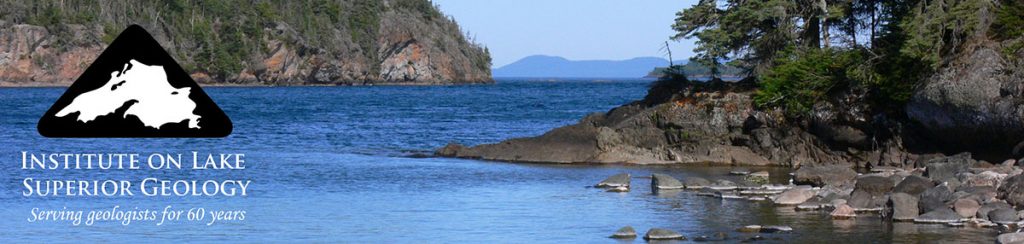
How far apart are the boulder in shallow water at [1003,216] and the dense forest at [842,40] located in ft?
33.6

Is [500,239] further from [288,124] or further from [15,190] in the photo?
[288,124]

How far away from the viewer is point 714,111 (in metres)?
38.9

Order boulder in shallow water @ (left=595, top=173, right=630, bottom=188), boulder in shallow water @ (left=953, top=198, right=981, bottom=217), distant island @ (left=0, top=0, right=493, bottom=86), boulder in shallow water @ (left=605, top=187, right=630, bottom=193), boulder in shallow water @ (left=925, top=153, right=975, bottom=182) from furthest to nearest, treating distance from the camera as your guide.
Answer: distant island @ (left=0, top=0, right=493, bottom=86), boulder in shallow water @ (left=595, top=173, right=630, bottom=188), boulder in shallow water @ (left=605, top=187, right=630, bottom=193), boulder in shallow water @ (left=925, top=153, right=975, bottom=182), boulder in shallow water @ (left=953, top=198, right=981, bottom=217)

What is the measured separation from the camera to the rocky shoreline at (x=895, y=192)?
23.2 m

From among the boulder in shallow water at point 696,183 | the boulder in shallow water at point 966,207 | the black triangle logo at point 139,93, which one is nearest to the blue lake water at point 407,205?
the boulder in shallow water at point 696,183

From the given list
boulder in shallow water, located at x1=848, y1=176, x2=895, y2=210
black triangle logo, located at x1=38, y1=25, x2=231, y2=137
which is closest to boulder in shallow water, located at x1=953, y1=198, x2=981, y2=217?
boulder in shallow water, located at x1=848, y1=176, x2=895, y2=210

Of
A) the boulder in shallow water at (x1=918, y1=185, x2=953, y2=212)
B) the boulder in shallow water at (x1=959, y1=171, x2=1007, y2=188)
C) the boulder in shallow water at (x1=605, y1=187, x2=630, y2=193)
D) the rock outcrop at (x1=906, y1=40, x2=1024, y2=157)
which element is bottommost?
the boulder in shallow water at (x1=605, y1=187, x2=630, y2=193)

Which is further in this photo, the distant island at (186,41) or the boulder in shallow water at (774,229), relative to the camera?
the distant island at (186,41)

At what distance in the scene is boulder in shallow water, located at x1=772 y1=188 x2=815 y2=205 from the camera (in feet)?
87.8

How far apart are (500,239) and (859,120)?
55.4ft

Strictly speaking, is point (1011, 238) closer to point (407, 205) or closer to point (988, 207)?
point (988, 207)

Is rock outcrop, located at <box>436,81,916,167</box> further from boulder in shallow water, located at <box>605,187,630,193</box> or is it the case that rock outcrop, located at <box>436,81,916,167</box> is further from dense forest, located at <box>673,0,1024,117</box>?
boulder in shallow water, located at <box>605,187,630,193</box>

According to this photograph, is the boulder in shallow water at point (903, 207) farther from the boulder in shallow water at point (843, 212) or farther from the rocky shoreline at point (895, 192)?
the boulder in shallow water at point (843, 212)

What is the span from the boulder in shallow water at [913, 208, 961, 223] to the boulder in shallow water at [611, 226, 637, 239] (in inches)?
199
